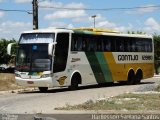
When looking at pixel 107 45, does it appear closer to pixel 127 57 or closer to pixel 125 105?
pixel 127 57

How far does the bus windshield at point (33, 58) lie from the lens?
2553cm

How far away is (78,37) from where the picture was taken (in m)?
27.6

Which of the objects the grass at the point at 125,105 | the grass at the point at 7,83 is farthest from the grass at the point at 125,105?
the grass at the point at 7,83

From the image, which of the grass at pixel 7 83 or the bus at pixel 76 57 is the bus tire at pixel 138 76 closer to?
the bus at pixel 76 57

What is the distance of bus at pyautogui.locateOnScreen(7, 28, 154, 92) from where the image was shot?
2564 cm

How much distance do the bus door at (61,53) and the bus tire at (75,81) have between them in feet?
4.06

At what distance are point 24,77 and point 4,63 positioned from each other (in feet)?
A: 69.5

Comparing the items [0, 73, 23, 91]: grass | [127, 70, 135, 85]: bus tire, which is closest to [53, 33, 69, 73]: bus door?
[0, 73, 23, 91]: grass

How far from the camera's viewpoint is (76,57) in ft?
90.0

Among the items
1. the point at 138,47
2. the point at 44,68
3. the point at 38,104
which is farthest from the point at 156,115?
the point at 138,47

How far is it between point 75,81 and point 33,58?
3025 mm

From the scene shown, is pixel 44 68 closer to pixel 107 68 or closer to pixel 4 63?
pixel 107 68

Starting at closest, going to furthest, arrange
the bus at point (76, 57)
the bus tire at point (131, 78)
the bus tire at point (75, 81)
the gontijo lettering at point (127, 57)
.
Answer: the bus at point (76, 57), the bus tire at point (75, 81), the gontijo lettering at point (127, 57), the bus tire at point (131, 78)

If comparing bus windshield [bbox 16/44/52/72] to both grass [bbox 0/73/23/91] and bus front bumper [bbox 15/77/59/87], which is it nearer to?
bus front bumper [bbox 15/77/59/87]
